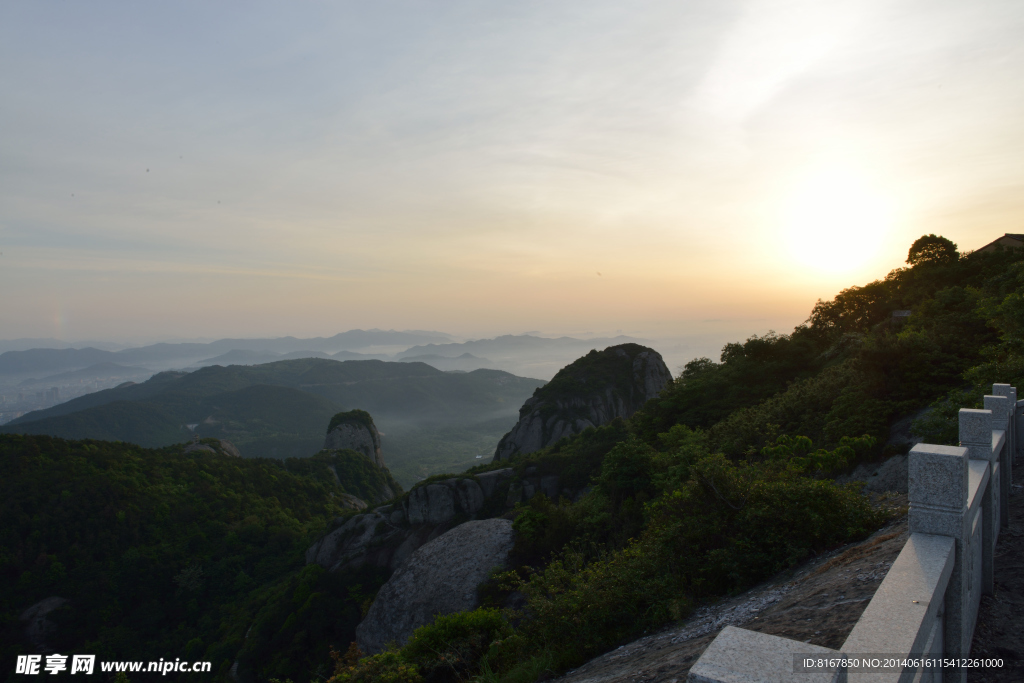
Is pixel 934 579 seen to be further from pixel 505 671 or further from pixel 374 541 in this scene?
pixel 374 541

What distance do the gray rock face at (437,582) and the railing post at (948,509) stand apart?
13.3 meters

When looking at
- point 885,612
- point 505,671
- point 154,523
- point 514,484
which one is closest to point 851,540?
point 885,612

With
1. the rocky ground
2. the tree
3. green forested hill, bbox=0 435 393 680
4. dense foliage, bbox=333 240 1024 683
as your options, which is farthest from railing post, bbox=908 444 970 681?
the tree

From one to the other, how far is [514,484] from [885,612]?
2835cm

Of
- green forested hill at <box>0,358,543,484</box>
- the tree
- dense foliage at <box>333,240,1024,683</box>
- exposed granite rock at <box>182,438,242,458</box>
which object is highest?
the tree

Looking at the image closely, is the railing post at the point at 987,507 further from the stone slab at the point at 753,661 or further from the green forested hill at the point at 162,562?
the green forested hill at the point at 162,562

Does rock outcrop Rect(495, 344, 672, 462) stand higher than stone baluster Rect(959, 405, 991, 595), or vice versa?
stone baluster Rect(959, 405, 991, 595)

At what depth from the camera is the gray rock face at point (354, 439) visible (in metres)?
75.3

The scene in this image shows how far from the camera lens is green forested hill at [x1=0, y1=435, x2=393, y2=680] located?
28.0 metres

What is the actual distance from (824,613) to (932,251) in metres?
36.1

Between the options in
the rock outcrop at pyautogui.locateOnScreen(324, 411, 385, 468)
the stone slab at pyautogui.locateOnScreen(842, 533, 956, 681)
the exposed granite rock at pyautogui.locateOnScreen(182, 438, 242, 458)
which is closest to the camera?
the stone slab at pyautogui.locateOnScreen(842, 533, 956, 681)

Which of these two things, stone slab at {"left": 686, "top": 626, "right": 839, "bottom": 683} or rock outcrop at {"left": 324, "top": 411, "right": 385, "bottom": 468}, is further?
rock outcrop at {"left": 324, "top": 411, "right": 385, "bottom": 468}

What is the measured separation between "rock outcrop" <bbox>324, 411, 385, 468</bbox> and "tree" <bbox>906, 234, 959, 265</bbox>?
68.2 m

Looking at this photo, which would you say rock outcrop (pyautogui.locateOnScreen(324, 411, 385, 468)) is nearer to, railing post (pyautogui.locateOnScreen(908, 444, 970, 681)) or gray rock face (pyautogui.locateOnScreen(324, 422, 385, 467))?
gray rock face (pyautogui.locateOnScreen(324, 422, 385, 467))
